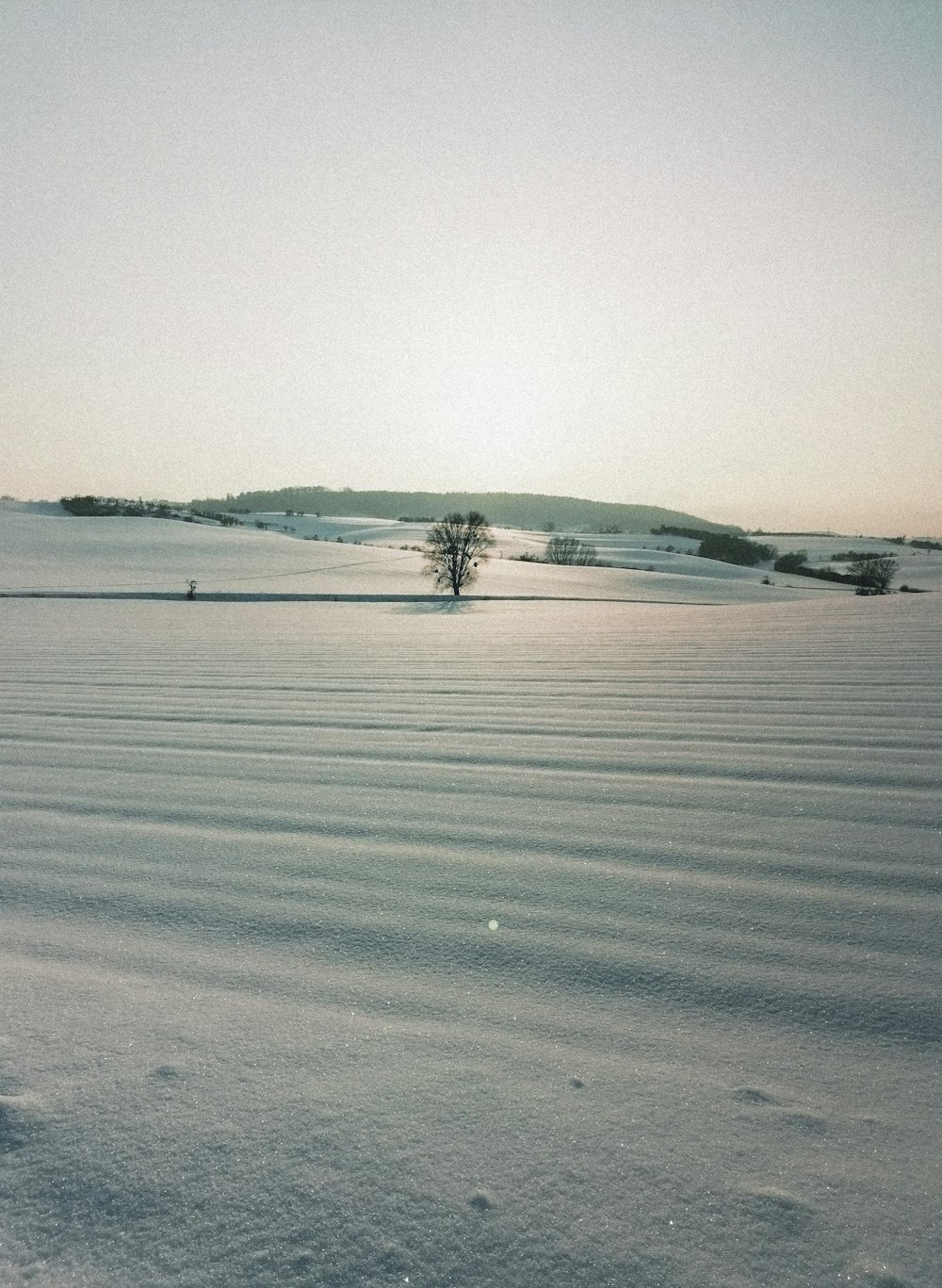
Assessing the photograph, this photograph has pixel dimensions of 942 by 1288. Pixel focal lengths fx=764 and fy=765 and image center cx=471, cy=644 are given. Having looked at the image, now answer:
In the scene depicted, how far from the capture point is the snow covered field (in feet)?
3.17

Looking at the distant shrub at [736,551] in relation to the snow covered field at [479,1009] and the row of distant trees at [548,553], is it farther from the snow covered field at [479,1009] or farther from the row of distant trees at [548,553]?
the snow covered field at [479,1009]

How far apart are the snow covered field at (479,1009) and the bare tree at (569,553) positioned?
136 ft

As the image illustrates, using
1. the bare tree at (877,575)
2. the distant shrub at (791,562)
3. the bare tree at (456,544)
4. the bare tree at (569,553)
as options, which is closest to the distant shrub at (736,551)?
the distant shrub at (791,562)

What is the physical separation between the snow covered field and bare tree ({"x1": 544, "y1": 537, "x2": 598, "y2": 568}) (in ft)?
136

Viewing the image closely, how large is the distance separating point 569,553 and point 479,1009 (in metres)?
44.9

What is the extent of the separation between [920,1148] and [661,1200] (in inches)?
Answer: 15.0

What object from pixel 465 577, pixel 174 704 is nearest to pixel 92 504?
pixel 465 577

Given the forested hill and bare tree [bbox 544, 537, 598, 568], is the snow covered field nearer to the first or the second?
bare tree [bbox 544, 537, 598, 568]

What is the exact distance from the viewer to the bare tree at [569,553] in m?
44.8

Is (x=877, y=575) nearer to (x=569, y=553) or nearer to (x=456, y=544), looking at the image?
(x=569, y=553)

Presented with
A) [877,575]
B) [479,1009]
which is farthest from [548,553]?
[479,1009]

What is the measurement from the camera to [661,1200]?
100 cm

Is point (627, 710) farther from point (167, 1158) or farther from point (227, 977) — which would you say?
point (167, 1158)

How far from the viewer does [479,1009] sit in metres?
1.39
